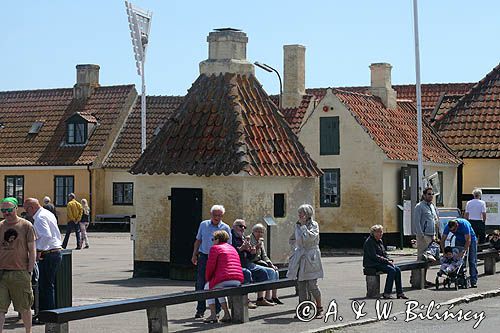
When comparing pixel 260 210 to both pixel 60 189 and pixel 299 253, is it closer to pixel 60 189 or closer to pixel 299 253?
pixel 299 253

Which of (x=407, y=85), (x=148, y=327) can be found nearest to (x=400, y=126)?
(x=407, y=85)

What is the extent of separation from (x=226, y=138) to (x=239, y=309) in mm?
8100

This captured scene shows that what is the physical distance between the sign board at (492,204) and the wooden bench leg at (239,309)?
18.1 m

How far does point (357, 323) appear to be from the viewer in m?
17.3

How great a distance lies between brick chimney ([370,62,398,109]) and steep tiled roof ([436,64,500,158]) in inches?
82.1

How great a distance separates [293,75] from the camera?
46.2m

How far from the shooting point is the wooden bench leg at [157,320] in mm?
15680

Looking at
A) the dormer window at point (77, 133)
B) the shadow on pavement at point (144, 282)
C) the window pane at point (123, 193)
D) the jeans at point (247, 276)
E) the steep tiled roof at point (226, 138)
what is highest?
the dormer window at point (77, 133)

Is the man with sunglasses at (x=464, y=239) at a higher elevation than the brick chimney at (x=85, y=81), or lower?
lower

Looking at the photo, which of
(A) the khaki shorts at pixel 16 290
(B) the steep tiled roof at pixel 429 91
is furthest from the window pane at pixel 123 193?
(A) the khaki shorts at pixel 16 290

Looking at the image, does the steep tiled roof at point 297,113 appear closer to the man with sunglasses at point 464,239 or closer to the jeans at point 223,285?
the man with sunglasses at point 464,239

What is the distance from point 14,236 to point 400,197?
1037 inches

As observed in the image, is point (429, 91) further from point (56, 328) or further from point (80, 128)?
point (56, 328)

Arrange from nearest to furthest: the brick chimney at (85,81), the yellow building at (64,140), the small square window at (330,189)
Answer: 1. the small square window at (330,189)
2. the yellow building at (64,140)
3. the brick chimney at (85,81)
